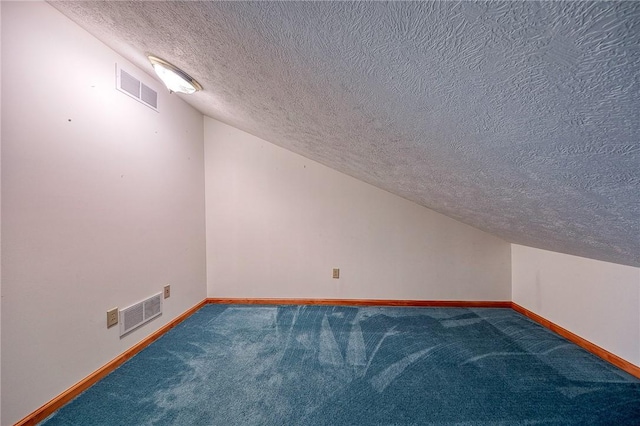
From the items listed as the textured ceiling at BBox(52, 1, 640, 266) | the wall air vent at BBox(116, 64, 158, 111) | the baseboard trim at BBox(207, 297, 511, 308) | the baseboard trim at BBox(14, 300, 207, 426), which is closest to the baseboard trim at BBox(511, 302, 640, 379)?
the baseboard trim at BBox(207, 297, 511, 308)

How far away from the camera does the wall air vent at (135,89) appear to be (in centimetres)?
163

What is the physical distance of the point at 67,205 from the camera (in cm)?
134

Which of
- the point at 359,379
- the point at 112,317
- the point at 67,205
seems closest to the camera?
the point at 67,205

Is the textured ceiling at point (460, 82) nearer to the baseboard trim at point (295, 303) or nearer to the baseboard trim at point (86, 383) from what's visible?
the baseboard trim at point (295, 303)

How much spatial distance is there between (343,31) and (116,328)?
2119mm

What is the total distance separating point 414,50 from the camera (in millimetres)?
603

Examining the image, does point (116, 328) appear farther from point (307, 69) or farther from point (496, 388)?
point (496, 388)

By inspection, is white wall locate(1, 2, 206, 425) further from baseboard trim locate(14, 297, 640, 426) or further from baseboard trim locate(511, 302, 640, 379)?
baseboard trim locate(511, 302, 640, 379)

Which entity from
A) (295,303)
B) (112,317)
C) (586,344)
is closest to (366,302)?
(295,303)

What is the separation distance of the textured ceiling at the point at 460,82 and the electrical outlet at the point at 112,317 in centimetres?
160

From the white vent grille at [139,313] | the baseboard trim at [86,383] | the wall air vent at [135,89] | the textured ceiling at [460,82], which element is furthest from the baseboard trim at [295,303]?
the wall air vent at [135,89]

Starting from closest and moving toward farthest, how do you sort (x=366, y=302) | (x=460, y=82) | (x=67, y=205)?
(x=460, y=82), (x=67, y=205), (x=366, y=302)

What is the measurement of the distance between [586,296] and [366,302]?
1.74 meters

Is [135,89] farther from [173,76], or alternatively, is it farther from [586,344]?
[586,344]
